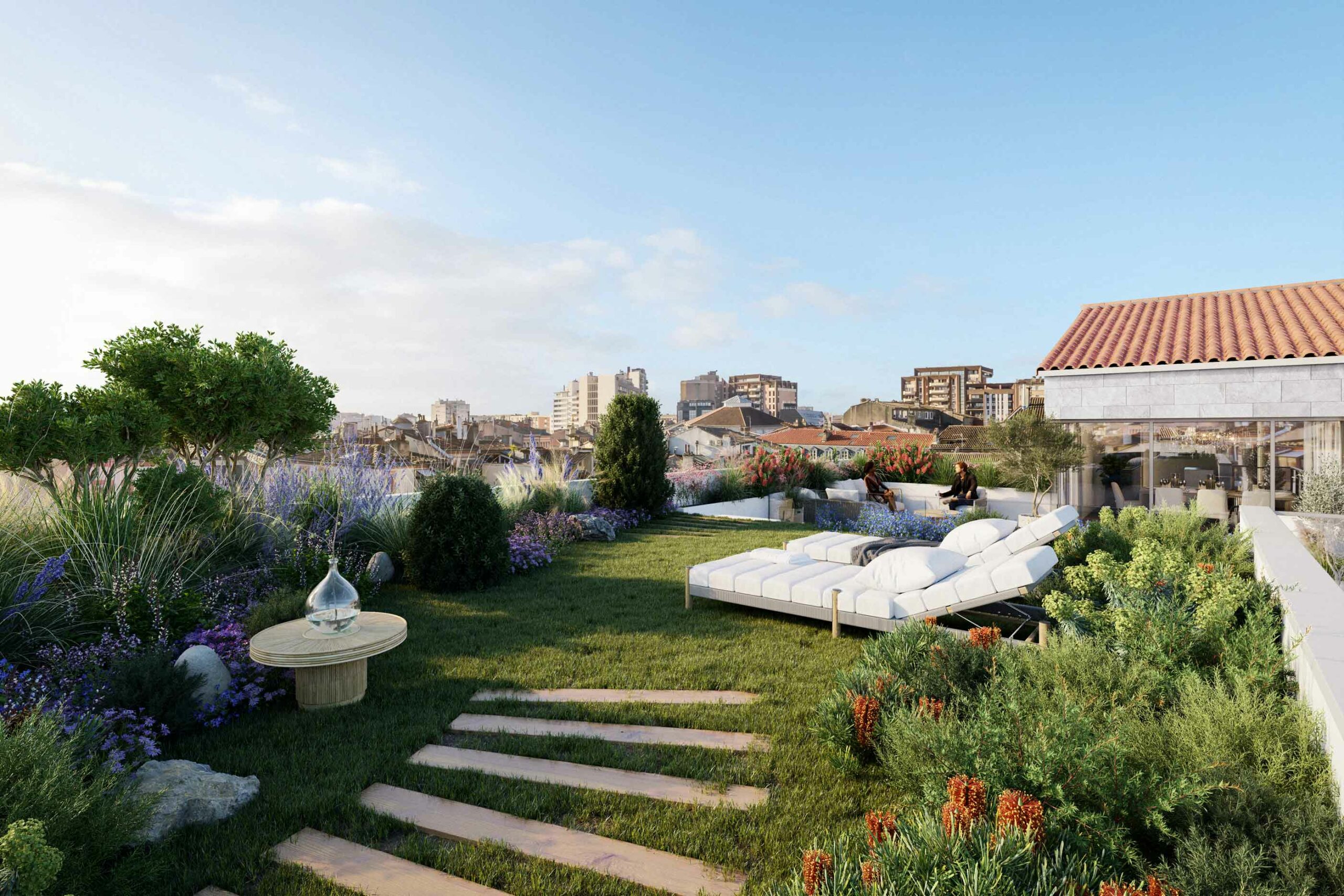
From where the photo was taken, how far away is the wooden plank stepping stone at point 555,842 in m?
2.31

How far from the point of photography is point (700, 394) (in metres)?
141

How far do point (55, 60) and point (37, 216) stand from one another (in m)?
1.85

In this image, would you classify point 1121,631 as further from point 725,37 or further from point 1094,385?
point 725,37

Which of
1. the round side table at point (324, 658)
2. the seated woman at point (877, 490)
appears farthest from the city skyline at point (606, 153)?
the seated woman at point (877, 490)

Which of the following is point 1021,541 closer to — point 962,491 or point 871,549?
point 871,549

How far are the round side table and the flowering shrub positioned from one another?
26.4 ft

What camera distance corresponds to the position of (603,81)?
11086mm

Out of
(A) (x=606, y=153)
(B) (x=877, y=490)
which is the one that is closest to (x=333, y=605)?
(A) (x=606, y=153)

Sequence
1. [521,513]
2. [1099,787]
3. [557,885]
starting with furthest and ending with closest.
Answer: [521,513] → [557,885] → [1099,787]

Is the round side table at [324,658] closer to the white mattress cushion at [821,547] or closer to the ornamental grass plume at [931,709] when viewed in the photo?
the ornamental grass plume at [931,709]

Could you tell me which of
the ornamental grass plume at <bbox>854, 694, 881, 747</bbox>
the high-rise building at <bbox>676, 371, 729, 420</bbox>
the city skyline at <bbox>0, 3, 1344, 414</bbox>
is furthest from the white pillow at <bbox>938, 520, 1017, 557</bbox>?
the high-rise building at <bbox>676, 371, 729, 420</bbox>

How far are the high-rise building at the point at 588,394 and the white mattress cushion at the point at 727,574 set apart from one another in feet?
345

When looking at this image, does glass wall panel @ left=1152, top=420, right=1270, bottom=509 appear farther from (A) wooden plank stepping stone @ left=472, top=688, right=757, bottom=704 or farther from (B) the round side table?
(B) the round side table

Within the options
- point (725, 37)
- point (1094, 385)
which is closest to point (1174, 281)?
point (1094, 385)
